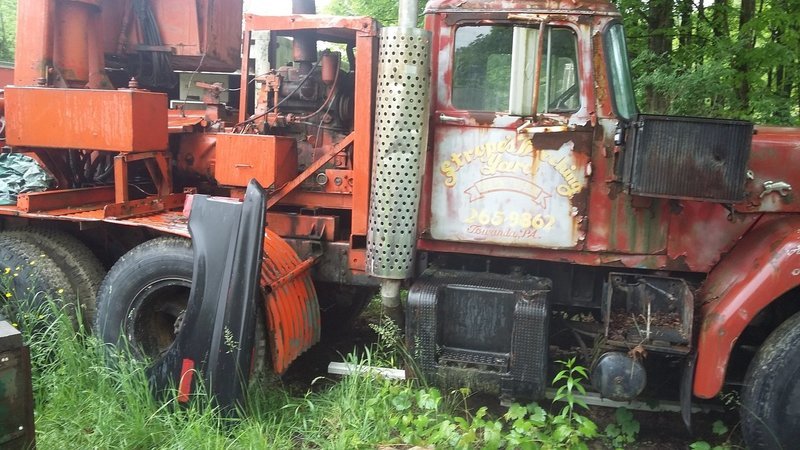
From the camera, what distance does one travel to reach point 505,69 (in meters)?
3.92

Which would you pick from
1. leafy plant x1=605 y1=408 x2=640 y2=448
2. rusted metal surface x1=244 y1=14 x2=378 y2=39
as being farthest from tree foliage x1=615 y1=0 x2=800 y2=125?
leafy plant x1=605 y1=408 x2=640 y2=448

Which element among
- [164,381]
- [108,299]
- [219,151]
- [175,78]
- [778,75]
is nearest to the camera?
[164,381]

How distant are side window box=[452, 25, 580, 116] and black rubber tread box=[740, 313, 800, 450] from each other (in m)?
1.66

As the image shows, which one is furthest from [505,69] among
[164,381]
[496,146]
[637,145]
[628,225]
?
[164,381]

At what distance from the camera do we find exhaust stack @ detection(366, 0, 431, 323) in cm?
380

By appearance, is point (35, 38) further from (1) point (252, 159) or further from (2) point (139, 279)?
(2) point (139, 279)

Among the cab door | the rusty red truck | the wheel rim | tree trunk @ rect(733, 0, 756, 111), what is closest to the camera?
the rusty red truck

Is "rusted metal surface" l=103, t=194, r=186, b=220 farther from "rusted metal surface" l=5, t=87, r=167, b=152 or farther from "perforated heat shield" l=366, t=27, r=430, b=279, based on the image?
"perforated heat shield" l=366, t=27, r=430, b=279

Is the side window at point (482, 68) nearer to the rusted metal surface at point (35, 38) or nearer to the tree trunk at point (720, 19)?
the rusted metal surface at point (35, 38)

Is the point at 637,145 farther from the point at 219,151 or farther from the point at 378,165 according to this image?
the point at 219,151

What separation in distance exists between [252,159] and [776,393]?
11.0 feet

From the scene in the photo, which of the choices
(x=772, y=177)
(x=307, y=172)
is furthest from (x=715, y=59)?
(x=307, y=172)

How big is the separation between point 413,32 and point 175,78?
2622 mm

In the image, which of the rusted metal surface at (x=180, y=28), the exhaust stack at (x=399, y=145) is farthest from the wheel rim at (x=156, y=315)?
the rusted metal surface at (x=180, y=28)
